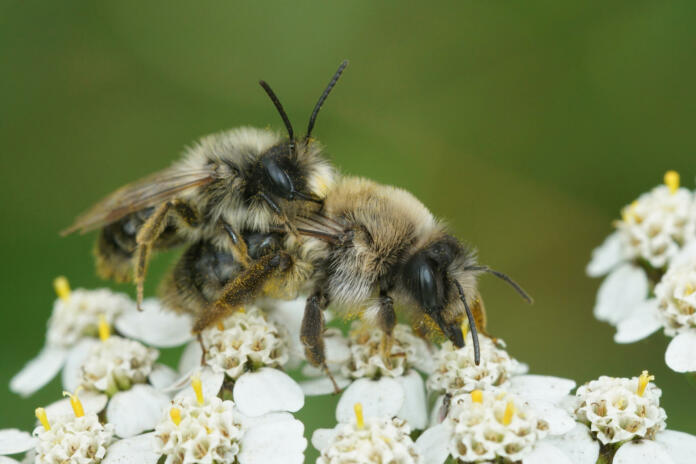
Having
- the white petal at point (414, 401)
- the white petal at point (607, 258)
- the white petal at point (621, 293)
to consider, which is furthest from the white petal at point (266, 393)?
the white petal at point (607, 258)

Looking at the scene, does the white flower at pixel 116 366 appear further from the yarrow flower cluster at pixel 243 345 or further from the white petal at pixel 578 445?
the white petal at pixel 578 445

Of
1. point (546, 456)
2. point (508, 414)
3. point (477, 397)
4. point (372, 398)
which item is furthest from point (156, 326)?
point (546, 456)

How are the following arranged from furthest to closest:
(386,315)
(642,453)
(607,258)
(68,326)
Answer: (607,258), (68,326), (386,315), (642,453)

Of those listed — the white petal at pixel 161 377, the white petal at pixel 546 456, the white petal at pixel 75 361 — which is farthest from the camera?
the white petal at pixel 75 361

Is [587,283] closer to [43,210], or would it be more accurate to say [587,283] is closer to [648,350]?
[648,350]

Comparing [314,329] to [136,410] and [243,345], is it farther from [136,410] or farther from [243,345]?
[136,410]

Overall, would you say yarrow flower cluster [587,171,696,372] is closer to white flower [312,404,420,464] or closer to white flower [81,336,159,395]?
white flower [312,404,420,464]

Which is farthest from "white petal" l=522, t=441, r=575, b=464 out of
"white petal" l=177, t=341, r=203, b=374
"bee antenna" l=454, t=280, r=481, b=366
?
"white petal" l=177, t=341, r=203, b=374
